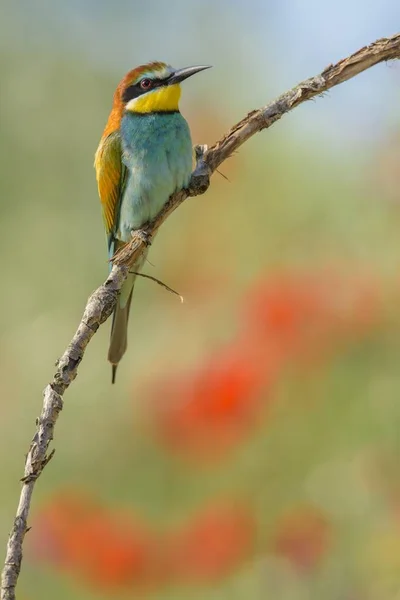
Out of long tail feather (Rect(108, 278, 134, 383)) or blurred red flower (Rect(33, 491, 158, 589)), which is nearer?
long tail feather (Rect(108, 278, 134, 383))

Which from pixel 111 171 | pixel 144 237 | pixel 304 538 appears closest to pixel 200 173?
pixel 144 237

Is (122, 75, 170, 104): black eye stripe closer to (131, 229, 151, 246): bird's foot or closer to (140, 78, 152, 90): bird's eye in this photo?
(140, 78, 152, 90): bird's eye

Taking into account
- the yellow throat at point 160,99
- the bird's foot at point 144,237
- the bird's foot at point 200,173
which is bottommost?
the bird's foot at point 144,237

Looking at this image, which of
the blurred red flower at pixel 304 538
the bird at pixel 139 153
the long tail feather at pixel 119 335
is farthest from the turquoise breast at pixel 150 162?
the blurred red flower at pixel 304 538

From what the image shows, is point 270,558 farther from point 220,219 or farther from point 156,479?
point 220,219

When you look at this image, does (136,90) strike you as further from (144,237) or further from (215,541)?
(215,541)

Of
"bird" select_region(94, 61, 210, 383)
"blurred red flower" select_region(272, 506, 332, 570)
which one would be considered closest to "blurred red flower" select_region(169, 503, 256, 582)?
"blurred red flower" select_region(272, 506, 332, 570)

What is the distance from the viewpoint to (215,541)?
335cm

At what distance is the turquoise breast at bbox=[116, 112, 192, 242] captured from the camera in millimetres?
1988

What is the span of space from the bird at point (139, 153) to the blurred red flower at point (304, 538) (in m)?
1.43

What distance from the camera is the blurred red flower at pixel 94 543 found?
3.29 m

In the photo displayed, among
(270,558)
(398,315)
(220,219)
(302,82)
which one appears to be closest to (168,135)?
(302,82)

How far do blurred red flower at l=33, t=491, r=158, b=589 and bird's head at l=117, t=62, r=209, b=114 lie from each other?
180cm

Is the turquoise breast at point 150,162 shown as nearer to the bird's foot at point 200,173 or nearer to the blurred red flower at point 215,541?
the bird's foot at point 200,173
